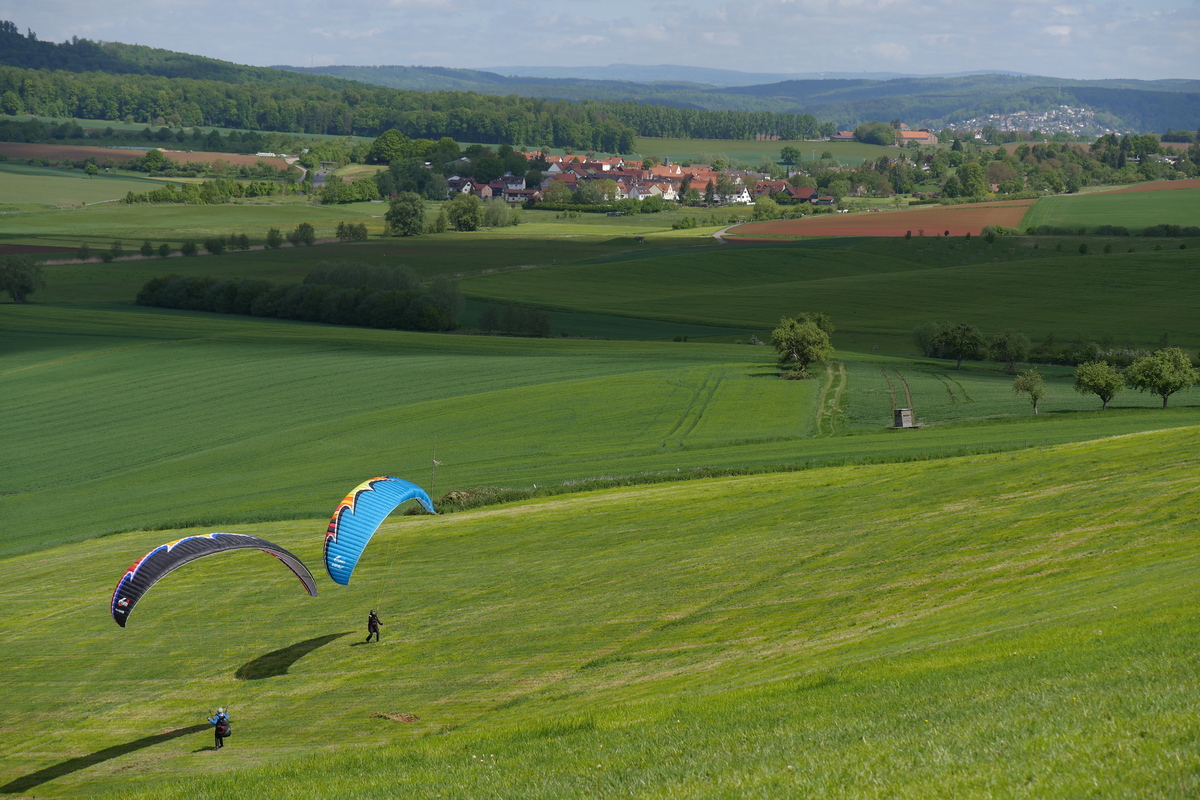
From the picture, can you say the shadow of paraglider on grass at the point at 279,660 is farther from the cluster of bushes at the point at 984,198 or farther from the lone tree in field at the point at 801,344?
the cluster of bushes at the point at 984,198

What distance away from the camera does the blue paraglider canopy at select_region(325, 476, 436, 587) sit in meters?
23.0

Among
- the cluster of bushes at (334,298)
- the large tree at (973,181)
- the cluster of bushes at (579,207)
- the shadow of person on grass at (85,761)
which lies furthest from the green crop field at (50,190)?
the shadow of person on grass at (85,761)

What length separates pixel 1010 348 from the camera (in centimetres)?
6931

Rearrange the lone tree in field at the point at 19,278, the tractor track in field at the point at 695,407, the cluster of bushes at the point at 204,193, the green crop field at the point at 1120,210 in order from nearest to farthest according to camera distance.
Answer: the tractor track in field at the point at 695,407 → the lone tree in field at the point at 19,278 → the green crop field at the point at 1120,210 → the cluster of bushes at the point at 204,193

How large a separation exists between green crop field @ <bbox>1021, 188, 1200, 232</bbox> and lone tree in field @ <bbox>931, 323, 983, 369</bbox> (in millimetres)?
79027

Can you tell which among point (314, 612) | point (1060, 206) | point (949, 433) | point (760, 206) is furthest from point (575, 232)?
point (314, 612)

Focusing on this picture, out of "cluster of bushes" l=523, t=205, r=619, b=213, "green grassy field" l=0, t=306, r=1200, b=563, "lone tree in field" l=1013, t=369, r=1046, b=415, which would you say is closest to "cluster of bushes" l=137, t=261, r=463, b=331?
"green grassy field" l=0, t=306, r=1200, b=563

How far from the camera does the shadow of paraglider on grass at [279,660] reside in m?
24.6

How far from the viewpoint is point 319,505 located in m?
42.2

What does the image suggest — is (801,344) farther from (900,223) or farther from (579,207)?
(579,207)

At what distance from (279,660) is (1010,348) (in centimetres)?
5739

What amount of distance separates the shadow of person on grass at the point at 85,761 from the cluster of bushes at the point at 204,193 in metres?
179

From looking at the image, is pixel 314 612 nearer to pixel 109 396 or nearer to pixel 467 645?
pixel 467 645

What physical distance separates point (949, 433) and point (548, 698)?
3268cm
